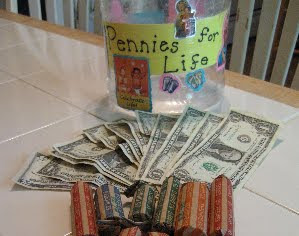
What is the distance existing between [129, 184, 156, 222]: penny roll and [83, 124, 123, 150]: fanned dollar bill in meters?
0.12

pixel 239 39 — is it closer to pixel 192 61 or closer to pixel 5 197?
pixel 192 61

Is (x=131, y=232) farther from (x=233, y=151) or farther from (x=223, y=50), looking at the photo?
(x=223, y=50)

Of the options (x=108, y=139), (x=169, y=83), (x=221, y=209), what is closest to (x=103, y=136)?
(x=108, y=139)

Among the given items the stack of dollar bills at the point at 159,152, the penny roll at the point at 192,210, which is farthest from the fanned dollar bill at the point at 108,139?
the penny roll at the point at 192,210

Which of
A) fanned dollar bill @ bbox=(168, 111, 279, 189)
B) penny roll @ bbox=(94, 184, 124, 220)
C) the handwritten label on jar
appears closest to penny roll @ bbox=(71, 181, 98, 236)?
penny roll @ bbox=(94, 184, 124, 220)

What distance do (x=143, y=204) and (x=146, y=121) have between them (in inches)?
7.7

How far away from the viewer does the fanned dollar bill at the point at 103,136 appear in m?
0.51

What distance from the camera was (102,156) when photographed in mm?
477

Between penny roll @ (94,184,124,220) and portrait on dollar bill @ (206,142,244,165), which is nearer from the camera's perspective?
penny roll @ (94,184,124,220)

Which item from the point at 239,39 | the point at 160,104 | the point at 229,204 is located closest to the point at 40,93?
the point at 160,104

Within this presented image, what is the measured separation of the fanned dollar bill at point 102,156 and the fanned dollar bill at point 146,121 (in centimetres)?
5

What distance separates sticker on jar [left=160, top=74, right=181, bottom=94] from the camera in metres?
0.55

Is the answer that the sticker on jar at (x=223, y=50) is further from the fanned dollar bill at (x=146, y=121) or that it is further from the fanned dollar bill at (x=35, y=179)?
the fanned dollar bill at (x=35, y=179)

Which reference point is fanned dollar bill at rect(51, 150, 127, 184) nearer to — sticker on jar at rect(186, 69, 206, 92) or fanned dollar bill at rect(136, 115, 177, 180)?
fanned dollar bill at rect(136, 115, 177, 180)
